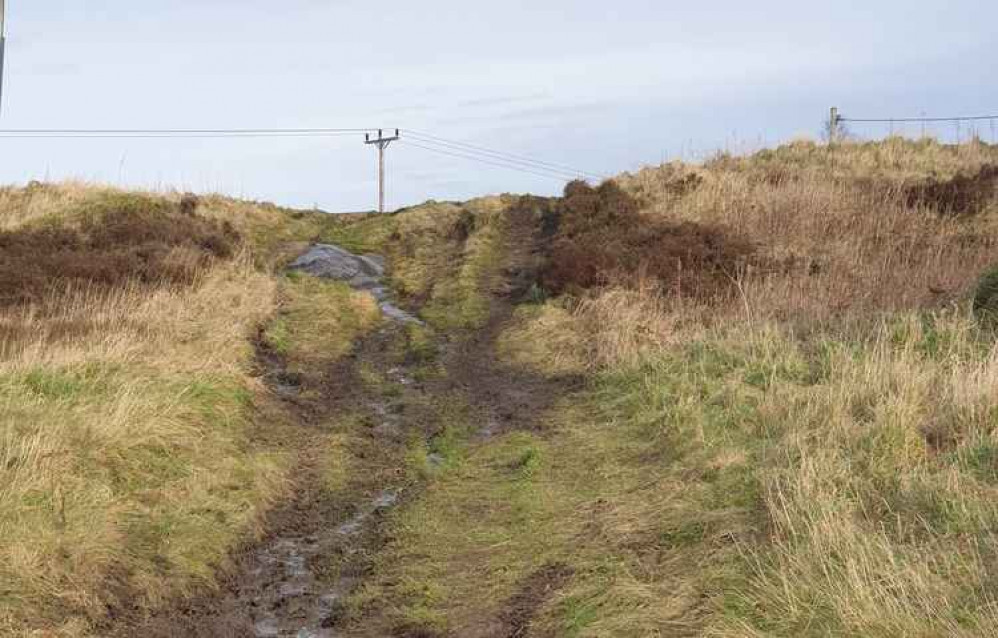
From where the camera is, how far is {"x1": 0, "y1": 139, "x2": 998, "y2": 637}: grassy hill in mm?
6586

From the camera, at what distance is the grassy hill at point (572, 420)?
259 inches

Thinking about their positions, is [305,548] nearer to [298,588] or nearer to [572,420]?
[298,588]

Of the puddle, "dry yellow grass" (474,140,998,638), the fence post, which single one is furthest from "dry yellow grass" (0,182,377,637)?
the fence post

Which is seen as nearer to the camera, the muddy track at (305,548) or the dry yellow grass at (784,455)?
the dry yellow grass at (784,455)

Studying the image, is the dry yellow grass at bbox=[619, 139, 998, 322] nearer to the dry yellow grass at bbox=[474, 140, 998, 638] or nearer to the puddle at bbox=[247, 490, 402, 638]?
the dry yellow grass at bbox=[474, 140, 998, 638]

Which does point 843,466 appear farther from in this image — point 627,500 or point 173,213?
point 173,213

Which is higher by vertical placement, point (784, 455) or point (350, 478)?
point (784, 455)

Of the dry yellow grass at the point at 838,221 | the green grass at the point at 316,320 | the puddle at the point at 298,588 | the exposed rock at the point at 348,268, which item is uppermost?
the dry yellow grass at the point at 838,221

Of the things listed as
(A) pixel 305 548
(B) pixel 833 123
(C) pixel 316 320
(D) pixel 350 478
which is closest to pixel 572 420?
(D) pixel 350 478

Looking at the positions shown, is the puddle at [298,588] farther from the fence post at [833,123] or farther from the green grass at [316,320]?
the fence post at [833,123]

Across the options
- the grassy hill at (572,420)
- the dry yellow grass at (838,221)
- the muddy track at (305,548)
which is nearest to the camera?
the grassy hill at (572,420)

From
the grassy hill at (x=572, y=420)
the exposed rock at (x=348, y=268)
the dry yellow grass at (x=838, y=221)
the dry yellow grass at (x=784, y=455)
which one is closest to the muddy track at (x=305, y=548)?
the grassy hill at (x=572, y=420)

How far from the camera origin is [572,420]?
12.3m

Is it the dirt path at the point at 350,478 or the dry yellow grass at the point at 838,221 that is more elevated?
the dry yellow grass at the point at 838,221
